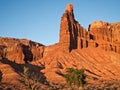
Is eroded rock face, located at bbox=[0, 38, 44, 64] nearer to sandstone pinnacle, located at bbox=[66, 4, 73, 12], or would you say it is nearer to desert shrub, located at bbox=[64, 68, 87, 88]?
sandstone pinnacle, located at bbox=[66, 4, 73, 12]

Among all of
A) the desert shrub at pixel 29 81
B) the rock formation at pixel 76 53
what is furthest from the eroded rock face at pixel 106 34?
the desert shrub at pixel 29 81

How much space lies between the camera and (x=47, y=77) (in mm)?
132500

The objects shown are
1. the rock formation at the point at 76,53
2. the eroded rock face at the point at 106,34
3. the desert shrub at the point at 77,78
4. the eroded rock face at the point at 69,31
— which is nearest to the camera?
the desert shrub at the point at 77,78

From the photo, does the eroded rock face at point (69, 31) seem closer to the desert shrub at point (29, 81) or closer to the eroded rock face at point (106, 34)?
the eroded rock face at point (106, 34)

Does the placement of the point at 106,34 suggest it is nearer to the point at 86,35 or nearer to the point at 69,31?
the point at 86,35

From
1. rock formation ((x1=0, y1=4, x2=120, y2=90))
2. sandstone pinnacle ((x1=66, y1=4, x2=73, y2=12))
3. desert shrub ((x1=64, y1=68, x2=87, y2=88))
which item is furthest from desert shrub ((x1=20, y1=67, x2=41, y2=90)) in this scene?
sandstone pinnacle ((x1=66, y1=4, x2=73, y2=12))

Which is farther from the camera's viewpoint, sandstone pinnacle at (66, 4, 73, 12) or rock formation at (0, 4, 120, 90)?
sandstone pinnacle at (66, 4, 73, 12)

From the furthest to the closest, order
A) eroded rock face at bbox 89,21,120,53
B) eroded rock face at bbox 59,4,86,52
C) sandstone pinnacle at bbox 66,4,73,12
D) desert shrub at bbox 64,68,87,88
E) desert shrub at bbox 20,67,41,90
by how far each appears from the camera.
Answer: sandstone pinnacle at bbox 66,4,73,12 → eroded rock face at bbox 89,21,120,53 → eroded rock face at bbox 59,4,86,52 → desert shrub at bbox 64,68,87,88 → desert shrub at bbox 20,67,41,90

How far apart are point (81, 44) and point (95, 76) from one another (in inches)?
1153

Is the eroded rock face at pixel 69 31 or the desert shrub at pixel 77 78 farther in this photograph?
the eroded rock face at pixel 69 31

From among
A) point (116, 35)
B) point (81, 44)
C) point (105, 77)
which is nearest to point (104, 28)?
point (116, 35)

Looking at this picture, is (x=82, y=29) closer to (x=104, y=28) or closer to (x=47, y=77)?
(x=104, y=28)

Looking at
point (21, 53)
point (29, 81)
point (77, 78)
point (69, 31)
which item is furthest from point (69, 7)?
point (29, 81)

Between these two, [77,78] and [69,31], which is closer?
[77,78]
